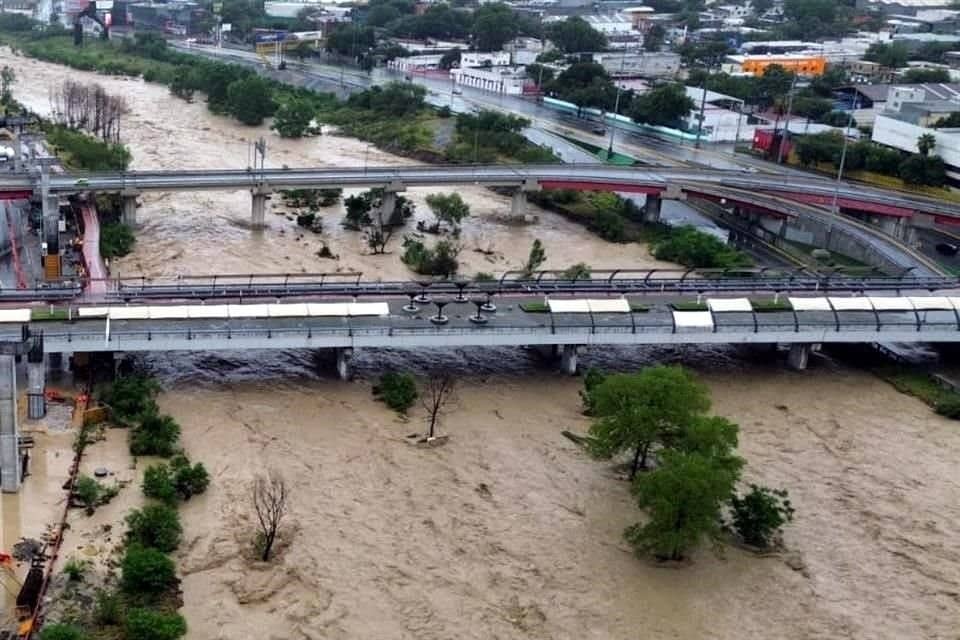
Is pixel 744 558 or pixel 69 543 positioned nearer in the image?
pixel 69 543

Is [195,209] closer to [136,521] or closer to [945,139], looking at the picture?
[136,521]

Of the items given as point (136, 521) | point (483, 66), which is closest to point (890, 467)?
point (136, 521)

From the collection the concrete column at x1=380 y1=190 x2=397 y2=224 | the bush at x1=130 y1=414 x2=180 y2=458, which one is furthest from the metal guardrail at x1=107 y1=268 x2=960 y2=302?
the concrete column at x1=380 y1=190 x2=397 y2=224

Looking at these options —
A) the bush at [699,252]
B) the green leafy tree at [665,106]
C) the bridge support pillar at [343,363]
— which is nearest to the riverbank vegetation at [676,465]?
the bridge support pillar at [343,363]

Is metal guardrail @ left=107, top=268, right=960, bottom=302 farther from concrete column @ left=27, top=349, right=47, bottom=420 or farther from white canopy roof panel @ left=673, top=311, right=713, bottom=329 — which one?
concrete column @ left=27, top=349, right=47, bottom=420

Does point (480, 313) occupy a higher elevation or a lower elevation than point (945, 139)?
lower

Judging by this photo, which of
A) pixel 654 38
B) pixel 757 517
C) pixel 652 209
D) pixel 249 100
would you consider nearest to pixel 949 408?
pixel 757 517
